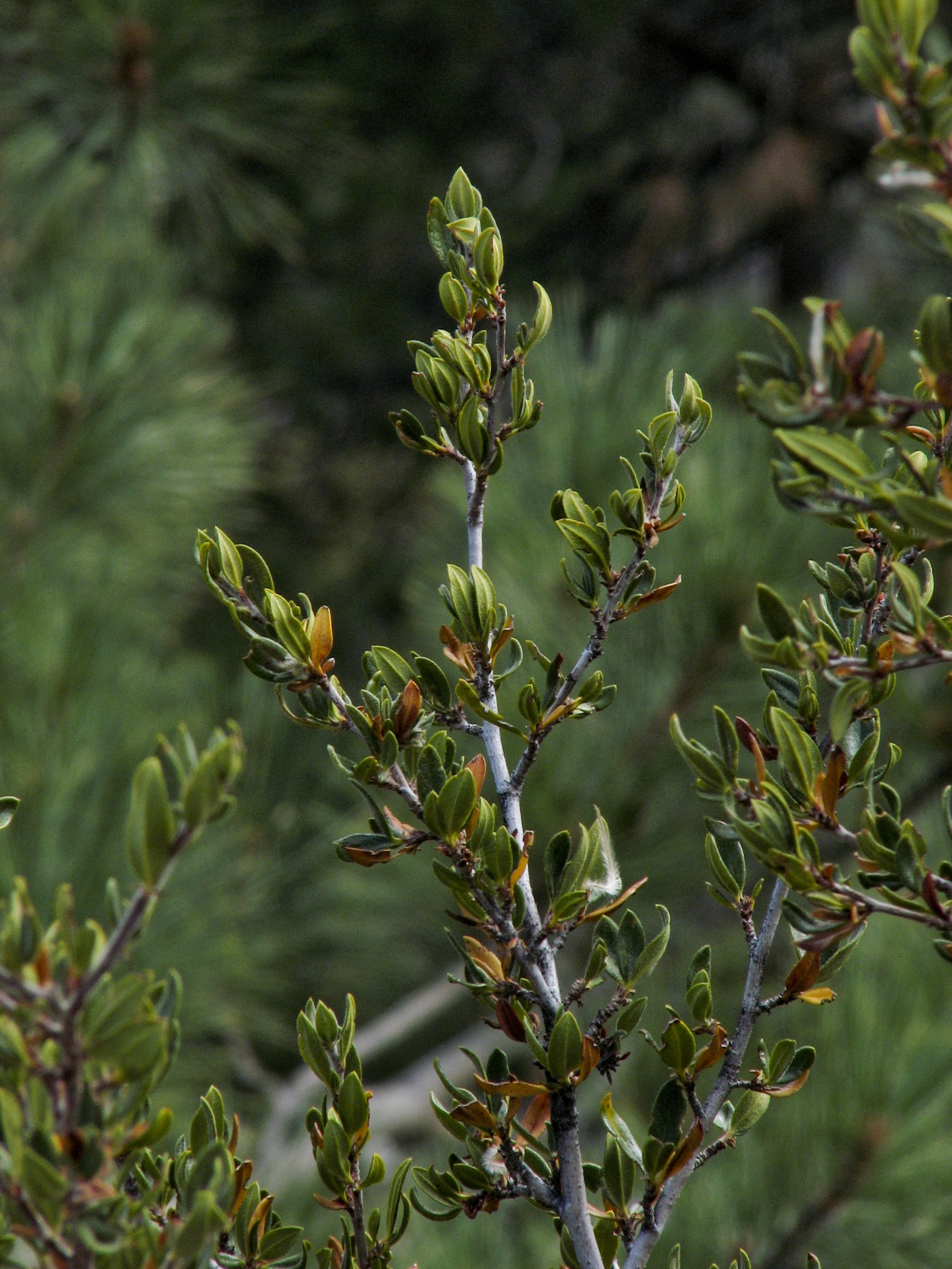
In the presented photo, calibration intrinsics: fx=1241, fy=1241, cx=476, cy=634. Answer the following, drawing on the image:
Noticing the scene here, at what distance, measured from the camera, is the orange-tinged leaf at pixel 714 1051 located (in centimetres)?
22

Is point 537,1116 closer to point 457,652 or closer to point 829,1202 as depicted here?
point 457,652

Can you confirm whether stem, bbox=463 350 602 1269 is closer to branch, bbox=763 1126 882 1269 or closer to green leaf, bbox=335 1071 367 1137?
green leaf, bbox=335 1071 367 1137

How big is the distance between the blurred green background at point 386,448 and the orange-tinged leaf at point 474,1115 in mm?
483

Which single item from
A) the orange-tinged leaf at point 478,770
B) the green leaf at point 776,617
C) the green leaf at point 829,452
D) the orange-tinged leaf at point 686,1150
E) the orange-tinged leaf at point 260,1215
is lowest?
the orange-tinged leaf at point 260,1215

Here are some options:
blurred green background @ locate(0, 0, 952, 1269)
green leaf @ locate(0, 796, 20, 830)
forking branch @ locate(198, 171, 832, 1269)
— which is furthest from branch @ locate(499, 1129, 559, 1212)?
blurred green background @ locate(0, 0, 952, 1269)

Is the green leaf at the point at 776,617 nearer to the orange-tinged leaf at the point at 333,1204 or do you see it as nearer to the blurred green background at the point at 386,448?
the orange-tinged leaf at the point at 333,1204

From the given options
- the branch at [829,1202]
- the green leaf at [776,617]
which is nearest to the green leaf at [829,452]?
the green leaf at [776,617]

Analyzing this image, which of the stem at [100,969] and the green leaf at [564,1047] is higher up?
the stem at [100,969]

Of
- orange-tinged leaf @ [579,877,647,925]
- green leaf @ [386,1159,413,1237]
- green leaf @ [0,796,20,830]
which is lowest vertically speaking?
green leaf @ [386,1159,413,1237]

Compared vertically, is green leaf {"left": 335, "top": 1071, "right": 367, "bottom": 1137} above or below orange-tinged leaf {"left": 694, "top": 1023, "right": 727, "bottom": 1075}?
A: above

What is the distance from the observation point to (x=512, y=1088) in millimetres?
207

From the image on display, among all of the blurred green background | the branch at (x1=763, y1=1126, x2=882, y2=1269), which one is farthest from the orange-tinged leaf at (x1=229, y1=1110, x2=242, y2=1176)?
the branch at (x1=763, y1=1126, x2=882, y2=1269)

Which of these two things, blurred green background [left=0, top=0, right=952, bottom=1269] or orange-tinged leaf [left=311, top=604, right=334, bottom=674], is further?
blurred green background [left=0, top=0, right=952, bottom=1269]

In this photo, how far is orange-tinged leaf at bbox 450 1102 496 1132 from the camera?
0.70ft
